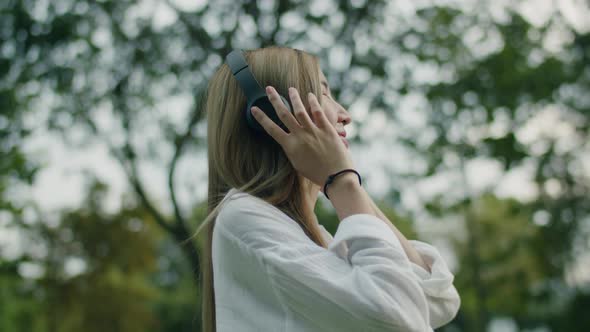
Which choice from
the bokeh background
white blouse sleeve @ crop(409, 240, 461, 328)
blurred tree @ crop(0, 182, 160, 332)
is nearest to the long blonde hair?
white blouse sleeve @ crop(409, 240, 461, 328)

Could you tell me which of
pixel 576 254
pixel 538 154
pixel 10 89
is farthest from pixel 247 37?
pixel 576 254

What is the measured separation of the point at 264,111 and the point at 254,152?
0.45 feet

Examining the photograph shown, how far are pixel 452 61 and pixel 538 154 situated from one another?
10.4ft

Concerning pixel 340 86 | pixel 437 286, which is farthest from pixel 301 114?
pixel 340 86

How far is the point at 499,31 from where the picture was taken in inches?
408

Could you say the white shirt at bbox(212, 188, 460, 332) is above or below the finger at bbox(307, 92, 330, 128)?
below

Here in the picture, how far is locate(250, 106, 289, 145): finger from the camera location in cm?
171

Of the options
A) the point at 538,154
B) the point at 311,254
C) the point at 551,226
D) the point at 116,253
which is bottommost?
the point at 116,253

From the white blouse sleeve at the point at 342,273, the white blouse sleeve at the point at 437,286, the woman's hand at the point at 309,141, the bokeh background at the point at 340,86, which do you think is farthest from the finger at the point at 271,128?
the bokeh background at the point at 340,86

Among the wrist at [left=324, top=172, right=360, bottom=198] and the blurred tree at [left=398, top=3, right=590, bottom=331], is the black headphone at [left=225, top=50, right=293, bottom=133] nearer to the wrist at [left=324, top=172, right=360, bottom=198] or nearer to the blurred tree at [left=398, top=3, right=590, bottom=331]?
the wrist at [left=324, top=172, right=360, bottom=198]

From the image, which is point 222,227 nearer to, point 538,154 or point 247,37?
point 247,37

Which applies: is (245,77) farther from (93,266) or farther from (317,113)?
(93,266)

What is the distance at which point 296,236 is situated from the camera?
5.15 feet

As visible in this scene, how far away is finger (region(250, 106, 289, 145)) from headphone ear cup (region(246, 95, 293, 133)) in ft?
0.10
